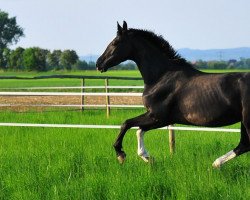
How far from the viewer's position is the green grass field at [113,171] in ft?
17.0

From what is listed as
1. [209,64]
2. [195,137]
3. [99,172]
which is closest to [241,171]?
[99,172]

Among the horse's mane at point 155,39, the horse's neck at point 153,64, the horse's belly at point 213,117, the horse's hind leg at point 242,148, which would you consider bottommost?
the horse's hind leg at point 242,148

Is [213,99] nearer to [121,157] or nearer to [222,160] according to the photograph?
[222,160]

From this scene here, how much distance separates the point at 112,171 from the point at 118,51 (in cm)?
169

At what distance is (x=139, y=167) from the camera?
20.7ft

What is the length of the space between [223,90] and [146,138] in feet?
12.8

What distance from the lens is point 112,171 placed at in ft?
20.5

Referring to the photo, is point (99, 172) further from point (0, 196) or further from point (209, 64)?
point (209, 64)

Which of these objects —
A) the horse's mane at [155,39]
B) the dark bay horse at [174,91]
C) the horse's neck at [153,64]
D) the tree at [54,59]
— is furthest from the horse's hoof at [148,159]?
the tree at [54,59]

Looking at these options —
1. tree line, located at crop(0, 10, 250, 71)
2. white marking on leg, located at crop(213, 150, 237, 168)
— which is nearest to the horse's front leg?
white marking on leg, located at crop(213, 150, 237, 168)

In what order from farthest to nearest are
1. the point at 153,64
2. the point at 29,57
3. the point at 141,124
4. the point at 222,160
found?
the point at 29,57 → the point at 153,64 → the point at 141,124 → the point at 222,160

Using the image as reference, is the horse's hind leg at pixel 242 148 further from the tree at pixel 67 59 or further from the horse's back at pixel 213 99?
the tree at pixel 67 59

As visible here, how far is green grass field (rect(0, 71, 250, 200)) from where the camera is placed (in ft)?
17.0

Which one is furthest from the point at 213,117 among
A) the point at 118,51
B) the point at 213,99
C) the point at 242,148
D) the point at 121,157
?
the point at 118,51
